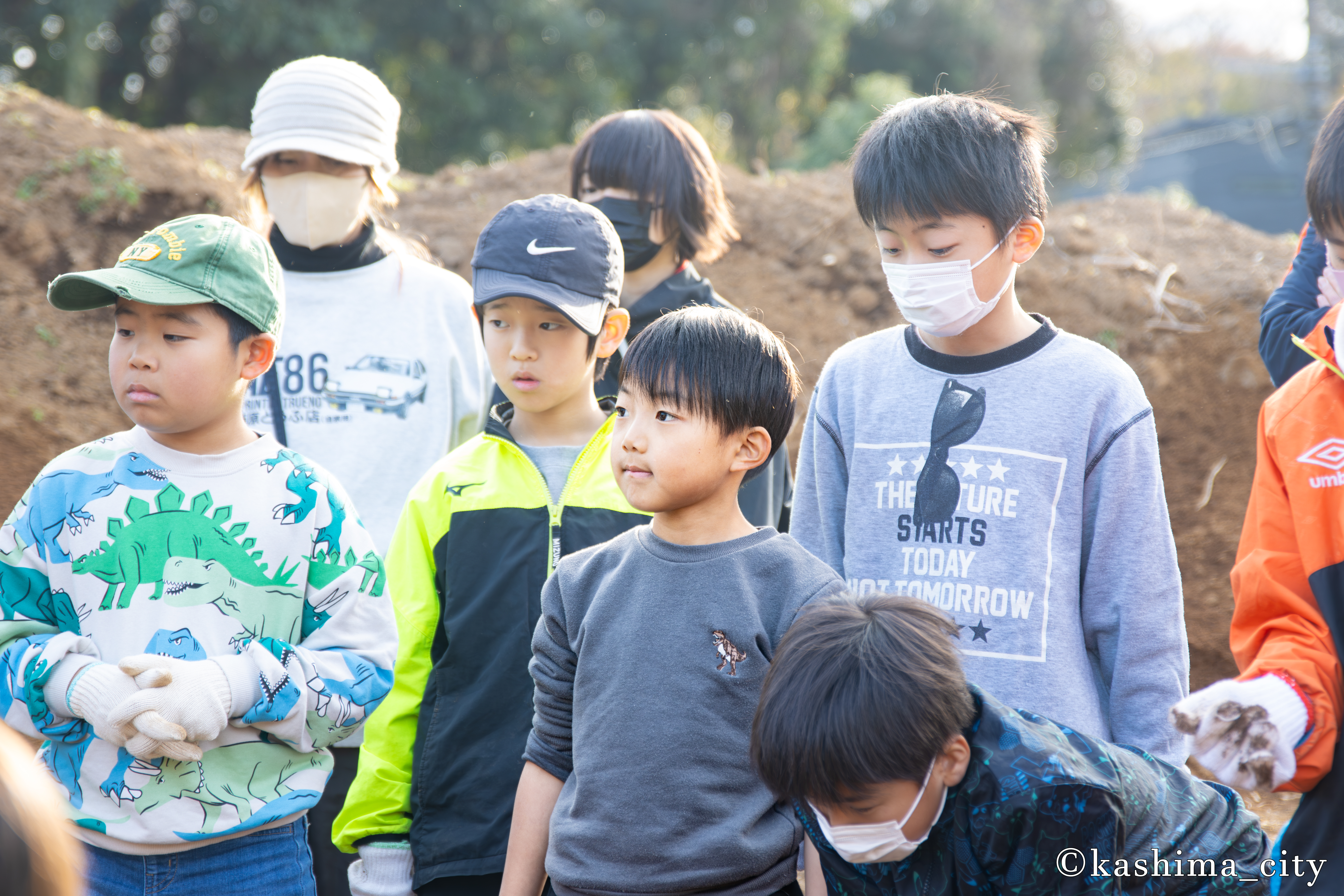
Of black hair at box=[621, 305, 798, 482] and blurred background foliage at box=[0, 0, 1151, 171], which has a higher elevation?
blurred background foliage at box=[0, 0, 1151, 171]

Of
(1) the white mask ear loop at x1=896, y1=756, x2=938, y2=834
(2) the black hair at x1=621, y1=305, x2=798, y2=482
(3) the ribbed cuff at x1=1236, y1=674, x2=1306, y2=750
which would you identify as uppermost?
(2) the black hair at x1=621, y1=305, x2=798, y2=482

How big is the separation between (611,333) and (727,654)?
3.30 ft

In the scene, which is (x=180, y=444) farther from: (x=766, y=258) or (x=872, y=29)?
(x=872, y=29)

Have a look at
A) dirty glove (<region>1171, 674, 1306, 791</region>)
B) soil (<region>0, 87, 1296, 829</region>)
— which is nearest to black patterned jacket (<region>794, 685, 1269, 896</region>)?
dirty glove (<region>1171, 674, 1306, 791</region>)

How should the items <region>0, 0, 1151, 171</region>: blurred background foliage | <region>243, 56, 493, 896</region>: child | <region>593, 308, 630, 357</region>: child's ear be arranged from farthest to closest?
<region>0, 0, 1151, 171</region>: blurred background foliage, <region>243, 56, 493, 896</region>: child, <region>593, 308, 630, 357</region>: child's ear

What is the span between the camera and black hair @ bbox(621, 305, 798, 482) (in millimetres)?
1977

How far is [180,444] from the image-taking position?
7.08ft

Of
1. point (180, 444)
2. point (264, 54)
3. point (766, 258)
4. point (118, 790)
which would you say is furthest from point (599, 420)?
point (264, 54)

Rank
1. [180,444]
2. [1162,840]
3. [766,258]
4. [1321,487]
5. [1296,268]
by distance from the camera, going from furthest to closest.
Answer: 1. [766,258]
2. [1296,268]
3. [180,444]
4. [1321,487]
5. [1162,840]

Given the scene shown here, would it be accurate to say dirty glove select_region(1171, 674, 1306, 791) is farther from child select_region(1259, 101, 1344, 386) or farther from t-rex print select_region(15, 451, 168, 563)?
t-rex print select_region(15, 451, 168, 563)

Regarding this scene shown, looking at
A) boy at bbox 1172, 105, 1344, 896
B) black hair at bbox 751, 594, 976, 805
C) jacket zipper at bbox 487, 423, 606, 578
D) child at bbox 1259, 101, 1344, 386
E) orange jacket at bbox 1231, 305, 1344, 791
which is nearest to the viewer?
black hair at bbox 751, 594, 976, 805

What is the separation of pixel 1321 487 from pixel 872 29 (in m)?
19.8

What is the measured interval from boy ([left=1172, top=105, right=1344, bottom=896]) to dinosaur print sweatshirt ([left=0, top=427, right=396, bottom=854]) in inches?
58.1

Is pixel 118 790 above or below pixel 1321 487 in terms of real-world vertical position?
below
